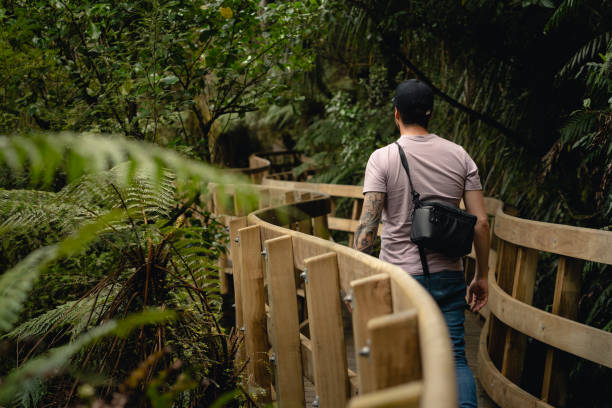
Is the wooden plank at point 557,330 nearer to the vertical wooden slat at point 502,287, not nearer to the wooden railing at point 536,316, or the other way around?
the wooden railing at point 536,316

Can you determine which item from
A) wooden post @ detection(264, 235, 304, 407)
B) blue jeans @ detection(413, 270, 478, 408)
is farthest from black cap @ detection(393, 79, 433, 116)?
wooden post @ detection(264, 235, 304, 407)

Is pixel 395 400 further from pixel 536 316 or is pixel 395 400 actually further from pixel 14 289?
pixel 536 316

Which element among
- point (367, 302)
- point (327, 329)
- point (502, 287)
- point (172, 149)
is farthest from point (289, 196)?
point (367, 302)

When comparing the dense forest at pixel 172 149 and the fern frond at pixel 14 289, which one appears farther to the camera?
the dense forest at pixel 172 149

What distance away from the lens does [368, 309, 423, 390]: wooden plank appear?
3.43 ft

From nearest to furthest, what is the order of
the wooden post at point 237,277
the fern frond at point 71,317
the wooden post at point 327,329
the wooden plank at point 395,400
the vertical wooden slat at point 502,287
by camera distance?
1. the wooden plank at point 395,400
2. the wooden post at point 327,329
3. the fern frond at point 71,317
4. the wooden post at point 237,277
5. the vertical wooden slat at point 502,287

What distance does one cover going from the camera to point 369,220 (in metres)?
2.71

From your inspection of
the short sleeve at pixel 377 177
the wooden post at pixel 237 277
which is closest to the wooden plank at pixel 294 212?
the wooden post at pixel 237 277

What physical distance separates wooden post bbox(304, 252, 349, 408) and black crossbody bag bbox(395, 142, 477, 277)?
783 millimetres

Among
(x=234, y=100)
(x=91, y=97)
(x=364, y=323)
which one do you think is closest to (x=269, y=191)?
(x=234, y=100)

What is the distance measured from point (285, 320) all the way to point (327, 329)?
0.49 metres

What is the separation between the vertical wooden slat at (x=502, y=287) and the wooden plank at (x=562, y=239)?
193 mm

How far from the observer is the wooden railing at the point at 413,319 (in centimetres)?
105

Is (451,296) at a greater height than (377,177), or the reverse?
(377,177)
